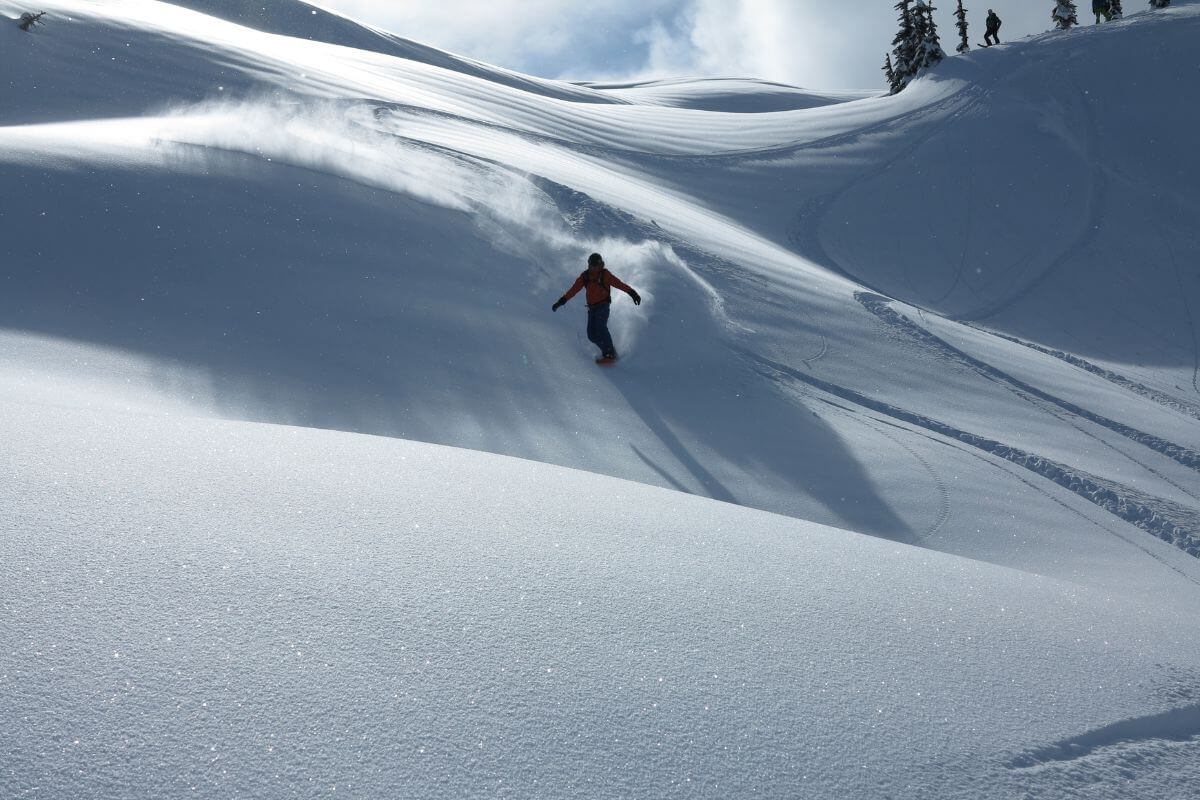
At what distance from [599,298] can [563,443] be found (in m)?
2.38

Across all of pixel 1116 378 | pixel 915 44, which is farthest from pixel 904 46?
pixel 1116 378

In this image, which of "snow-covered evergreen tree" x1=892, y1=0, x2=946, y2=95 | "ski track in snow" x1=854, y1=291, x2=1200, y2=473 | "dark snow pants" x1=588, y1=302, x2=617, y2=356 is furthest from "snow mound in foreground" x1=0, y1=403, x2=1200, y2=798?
"snow-covered evergreen tree" x1=892, y1=0, x2=946, y2=95

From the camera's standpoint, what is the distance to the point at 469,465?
14.1 ft

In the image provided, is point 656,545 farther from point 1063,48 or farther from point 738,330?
point 1063,48

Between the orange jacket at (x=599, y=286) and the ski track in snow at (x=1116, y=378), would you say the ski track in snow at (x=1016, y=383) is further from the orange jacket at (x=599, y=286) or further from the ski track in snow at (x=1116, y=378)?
the orange jacket at (x=599, y=286)

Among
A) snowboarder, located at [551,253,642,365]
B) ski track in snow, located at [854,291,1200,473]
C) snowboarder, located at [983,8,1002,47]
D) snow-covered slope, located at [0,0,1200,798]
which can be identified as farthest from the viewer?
snowboarder, located at [983,8,1002,47]

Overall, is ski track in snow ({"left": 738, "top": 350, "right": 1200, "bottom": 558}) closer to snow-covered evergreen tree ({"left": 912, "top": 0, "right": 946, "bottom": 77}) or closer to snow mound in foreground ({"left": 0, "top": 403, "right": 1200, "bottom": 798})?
snow mound in foreground ({"left": 0, "top": 403, "right": 1200, "bottom": 798})

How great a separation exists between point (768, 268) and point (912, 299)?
4002mm

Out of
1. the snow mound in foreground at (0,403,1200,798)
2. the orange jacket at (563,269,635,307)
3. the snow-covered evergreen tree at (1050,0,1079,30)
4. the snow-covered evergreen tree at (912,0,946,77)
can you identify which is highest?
the snow-covered evergreen tree at (1050,0,1079,30)

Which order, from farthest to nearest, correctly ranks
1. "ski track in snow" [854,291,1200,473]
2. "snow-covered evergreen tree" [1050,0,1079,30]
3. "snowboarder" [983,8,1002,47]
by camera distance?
"snow-covered evergreen tree" [1050,0,1079,30] < "snowboarder" [983,8,1002,47] < "ski track in snow" [854,291,1200,473]

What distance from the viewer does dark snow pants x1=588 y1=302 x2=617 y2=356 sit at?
8.73m

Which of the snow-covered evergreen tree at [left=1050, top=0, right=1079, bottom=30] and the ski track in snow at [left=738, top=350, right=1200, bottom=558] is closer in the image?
the ski track in snow at [left=738, top=350, right=1200, bottom=558]

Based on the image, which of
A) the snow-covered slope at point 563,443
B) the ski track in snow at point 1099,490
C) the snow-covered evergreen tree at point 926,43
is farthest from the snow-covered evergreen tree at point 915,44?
the ski track in snow at point 1099,490

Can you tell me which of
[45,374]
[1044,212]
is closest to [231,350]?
[45,374]
